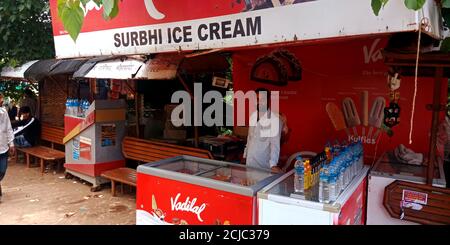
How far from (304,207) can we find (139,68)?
11.6 ft

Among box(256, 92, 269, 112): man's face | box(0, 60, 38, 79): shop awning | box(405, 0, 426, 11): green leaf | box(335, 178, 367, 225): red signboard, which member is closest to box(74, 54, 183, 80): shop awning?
box(256, 92, 269, 112): man's face

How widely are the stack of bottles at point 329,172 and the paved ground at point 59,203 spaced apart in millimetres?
3378

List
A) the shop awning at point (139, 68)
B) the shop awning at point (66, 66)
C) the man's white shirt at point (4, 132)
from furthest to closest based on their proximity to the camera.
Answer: the shop awning at point (66, 66) → the man's white shirt at point (4, 132) → the shop awning at point (139, 68)

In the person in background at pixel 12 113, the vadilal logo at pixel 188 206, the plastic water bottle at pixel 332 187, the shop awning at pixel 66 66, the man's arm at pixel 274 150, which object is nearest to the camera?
the plastic water bottle at pixel 332 187

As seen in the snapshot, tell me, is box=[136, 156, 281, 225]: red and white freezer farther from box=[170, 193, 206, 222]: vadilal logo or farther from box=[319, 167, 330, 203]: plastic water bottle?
box=[319, 167, 330, 203]: plastic water bottle

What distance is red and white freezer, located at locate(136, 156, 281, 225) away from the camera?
292 centimetres

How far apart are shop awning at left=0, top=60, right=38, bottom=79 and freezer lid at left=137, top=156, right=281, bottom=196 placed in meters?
6.33

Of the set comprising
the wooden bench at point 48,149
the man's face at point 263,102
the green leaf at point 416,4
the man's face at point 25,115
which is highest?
the green leaf at point 416,4

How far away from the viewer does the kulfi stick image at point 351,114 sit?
4.44m

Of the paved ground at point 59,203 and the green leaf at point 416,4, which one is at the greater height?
the green leaf at point 416,4

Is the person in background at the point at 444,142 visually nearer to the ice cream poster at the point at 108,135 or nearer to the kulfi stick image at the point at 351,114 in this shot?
the kulfi stick image at the point at 351,114

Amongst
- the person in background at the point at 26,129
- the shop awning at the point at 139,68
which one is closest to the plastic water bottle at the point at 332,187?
the shop awning at the point at 139,68

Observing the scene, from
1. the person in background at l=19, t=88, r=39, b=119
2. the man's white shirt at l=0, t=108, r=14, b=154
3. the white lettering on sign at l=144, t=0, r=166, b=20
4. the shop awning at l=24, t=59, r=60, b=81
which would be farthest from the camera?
Answer: the person in background at l=19, t=88, r=39, b=119

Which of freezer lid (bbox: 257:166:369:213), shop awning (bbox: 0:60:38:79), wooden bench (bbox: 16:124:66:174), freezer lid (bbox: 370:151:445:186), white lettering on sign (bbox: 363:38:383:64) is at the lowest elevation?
wooden bench (bbox: 16:124:66:174)
